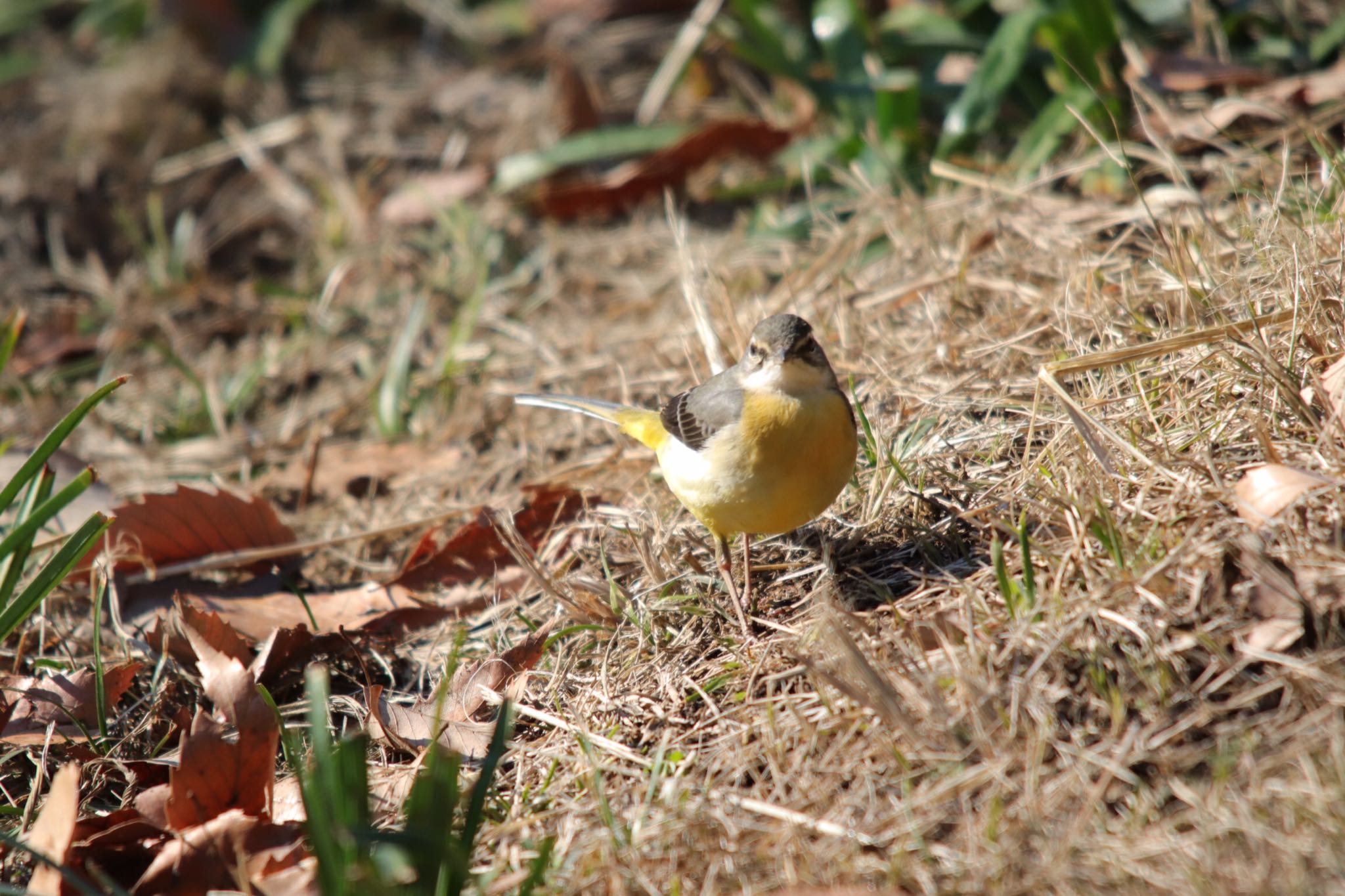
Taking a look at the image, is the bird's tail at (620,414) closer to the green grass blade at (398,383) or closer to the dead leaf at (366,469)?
the dead leaf at (366,469)

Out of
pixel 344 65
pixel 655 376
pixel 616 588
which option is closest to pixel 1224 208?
pixel 655 376

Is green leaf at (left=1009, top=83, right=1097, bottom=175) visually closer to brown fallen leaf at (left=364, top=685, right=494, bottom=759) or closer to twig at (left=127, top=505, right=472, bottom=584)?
twig at (left=127, top=505, right=472, bottom=584)

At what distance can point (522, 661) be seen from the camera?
3789mm

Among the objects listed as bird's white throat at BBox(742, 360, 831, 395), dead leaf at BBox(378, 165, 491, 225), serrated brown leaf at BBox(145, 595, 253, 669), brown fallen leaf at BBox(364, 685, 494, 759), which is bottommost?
dead leaf at BBox(378, 165, 491, 225)

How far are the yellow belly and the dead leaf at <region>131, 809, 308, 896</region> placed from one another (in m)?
1.68

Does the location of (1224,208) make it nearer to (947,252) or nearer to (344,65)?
(947,252)

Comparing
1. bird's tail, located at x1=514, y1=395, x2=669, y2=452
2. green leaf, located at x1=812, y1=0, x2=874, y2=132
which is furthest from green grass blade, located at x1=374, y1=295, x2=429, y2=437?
green leaf, located at x1=812, y1=0, x2=874, y2=132

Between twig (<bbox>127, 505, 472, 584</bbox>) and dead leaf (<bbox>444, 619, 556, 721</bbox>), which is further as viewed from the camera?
twig (<bbox>127, 505, 472, 584</bbox>)

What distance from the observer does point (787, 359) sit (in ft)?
12.2

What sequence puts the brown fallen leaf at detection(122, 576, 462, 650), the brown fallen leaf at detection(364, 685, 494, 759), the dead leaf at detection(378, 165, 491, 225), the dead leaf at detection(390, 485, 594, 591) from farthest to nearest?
the dead leaf at detection(378, 165, 491, 225) < the dead leaf at detection(390, 485, 594, 591) < the brown fallen leaf at detection(122, 576, 462, 650) < the brown fallen leaf at detection(364, 685, 494, 759)

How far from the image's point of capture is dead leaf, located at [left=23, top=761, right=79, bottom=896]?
2.88 meters

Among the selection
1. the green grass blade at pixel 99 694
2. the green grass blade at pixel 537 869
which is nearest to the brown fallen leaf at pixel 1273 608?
the green grass blade at pixel 537 869

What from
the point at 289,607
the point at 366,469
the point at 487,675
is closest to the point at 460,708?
the point at 487,675

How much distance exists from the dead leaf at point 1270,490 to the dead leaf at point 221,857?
111 inches
